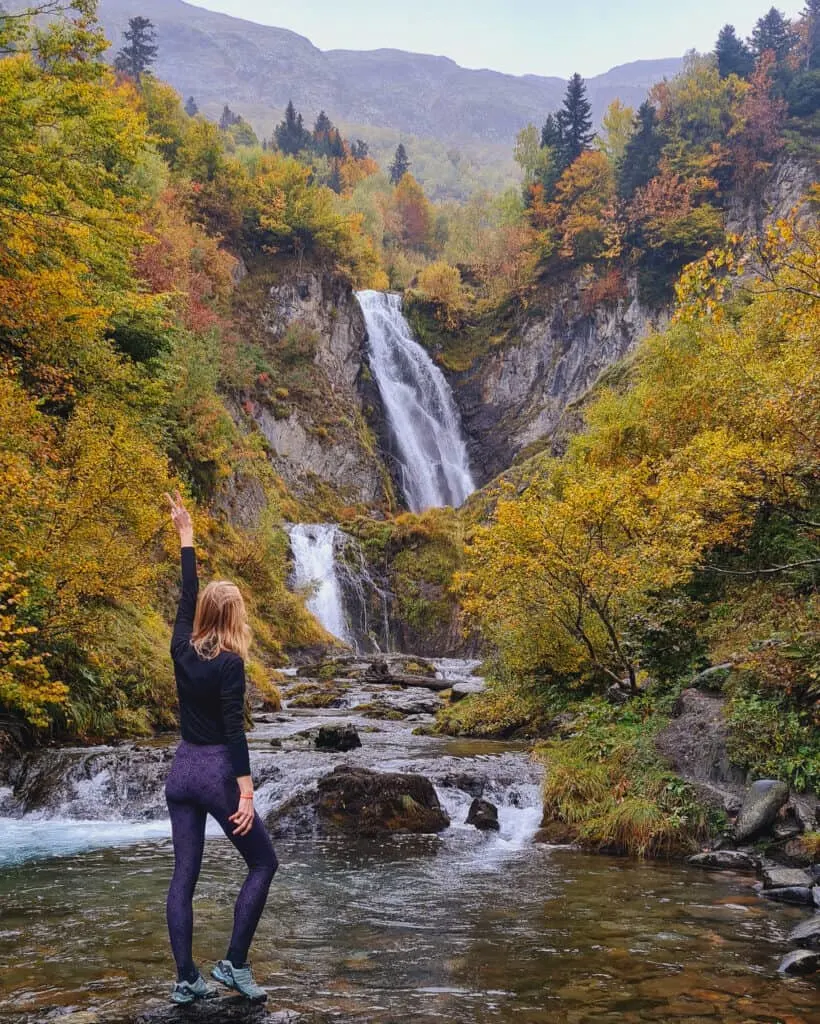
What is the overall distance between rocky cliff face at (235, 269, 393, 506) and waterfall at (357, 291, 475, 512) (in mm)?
1442

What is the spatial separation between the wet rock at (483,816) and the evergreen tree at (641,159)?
48300mm

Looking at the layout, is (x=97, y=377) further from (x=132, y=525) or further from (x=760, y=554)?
(x=760, y=554)

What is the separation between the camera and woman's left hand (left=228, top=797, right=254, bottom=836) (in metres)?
4.11

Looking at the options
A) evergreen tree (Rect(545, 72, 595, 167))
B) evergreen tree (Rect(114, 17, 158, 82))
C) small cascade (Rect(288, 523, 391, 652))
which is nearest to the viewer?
small cascade (Rect(288, 523, 391, 652))

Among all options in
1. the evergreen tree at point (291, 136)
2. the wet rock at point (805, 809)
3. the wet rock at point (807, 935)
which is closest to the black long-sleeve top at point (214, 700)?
the wet rock at point (807, 935)

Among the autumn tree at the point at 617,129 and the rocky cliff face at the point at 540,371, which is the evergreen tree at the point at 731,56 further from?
the rocky cliff face at the point at 540,371

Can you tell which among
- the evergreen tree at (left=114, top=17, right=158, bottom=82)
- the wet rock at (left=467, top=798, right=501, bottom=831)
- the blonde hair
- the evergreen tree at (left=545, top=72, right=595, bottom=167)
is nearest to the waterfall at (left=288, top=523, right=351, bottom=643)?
the wet rock at (left=467, top=798, right=501, bottom=831)

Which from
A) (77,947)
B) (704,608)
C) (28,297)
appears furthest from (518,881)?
(28,297)

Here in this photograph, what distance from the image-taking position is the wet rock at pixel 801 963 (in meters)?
5.20

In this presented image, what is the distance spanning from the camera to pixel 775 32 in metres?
55.8

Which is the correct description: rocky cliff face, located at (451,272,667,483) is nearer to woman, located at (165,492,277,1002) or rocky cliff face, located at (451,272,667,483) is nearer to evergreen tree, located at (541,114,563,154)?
evergreen tree, located at (541,114,563,154)

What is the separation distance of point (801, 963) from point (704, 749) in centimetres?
481

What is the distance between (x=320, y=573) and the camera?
35.2 metres

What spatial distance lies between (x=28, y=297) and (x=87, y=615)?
702 cm
